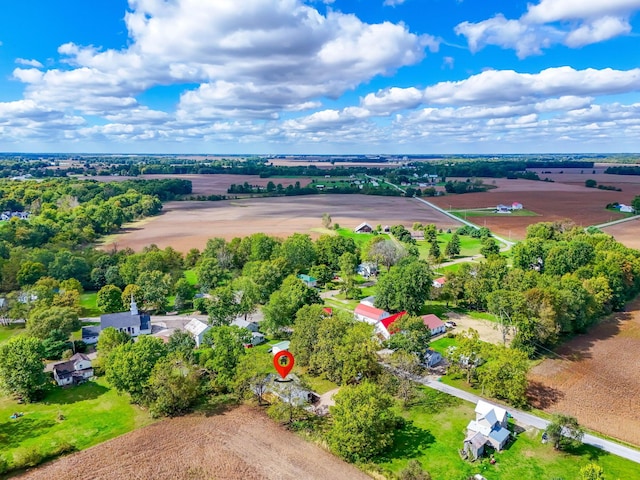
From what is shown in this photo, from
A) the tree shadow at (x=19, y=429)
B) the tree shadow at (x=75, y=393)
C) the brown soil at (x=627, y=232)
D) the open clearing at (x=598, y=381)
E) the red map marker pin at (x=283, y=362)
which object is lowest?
the open clearing at (x=598, y=381)

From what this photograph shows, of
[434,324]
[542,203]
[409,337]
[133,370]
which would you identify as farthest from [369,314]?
[542,203]

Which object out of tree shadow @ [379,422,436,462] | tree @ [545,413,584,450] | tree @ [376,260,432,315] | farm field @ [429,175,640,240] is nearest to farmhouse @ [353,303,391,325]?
tree @ [376,260,432,315]

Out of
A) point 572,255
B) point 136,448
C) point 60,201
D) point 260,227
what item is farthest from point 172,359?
point 60,201

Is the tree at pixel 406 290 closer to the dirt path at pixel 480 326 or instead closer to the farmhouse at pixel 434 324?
the farmhouse at pixel 434 324

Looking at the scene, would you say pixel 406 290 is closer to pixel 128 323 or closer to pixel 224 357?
pixel 224 357

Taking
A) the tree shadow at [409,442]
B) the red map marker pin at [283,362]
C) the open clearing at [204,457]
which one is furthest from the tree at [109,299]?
the tree shadow at [409,442]

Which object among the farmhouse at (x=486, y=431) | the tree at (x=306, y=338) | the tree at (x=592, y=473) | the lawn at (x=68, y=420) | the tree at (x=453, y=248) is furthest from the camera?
the tree at (x=453, y=248)
